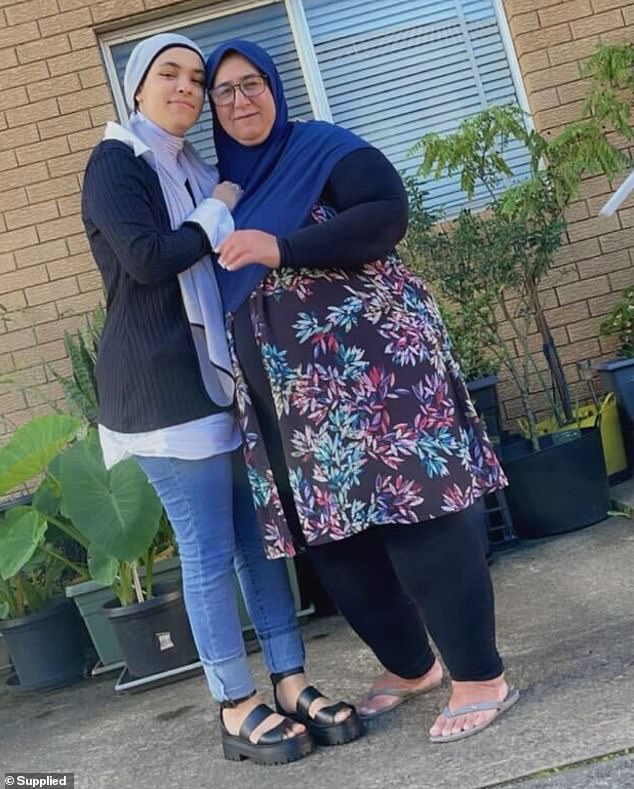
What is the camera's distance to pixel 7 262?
517 cm

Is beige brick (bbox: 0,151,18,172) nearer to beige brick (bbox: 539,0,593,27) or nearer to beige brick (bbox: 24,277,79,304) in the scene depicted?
beige brick (bbox: 24,277,79,304)

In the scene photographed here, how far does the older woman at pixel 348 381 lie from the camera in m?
2.50

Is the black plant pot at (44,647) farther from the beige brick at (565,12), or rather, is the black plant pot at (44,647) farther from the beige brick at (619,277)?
the beige brick at (565,12)

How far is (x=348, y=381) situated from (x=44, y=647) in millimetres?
2174

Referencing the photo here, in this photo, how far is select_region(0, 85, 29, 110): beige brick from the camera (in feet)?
16.8

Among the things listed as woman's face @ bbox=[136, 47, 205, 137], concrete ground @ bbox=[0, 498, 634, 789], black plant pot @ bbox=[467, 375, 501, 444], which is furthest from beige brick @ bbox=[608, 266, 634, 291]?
woman's face @ bbox=[136, 47, 205, 137]

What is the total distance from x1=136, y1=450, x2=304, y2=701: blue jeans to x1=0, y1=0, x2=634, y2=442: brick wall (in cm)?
262

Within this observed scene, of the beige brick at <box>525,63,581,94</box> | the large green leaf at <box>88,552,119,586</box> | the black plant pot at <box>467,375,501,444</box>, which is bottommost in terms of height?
the large green leaf at <box>88,552,119,586</box>

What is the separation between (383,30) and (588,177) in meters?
1.25

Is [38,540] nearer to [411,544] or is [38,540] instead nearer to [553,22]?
[411,544]

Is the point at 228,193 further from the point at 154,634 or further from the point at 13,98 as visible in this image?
the point at 13,98

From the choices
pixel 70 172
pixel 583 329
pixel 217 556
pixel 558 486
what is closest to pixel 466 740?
pixel 217 556

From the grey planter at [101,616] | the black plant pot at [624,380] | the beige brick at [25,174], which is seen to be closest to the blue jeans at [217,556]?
the grey planter at [101,616]

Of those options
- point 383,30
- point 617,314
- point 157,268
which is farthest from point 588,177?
point 157,268
